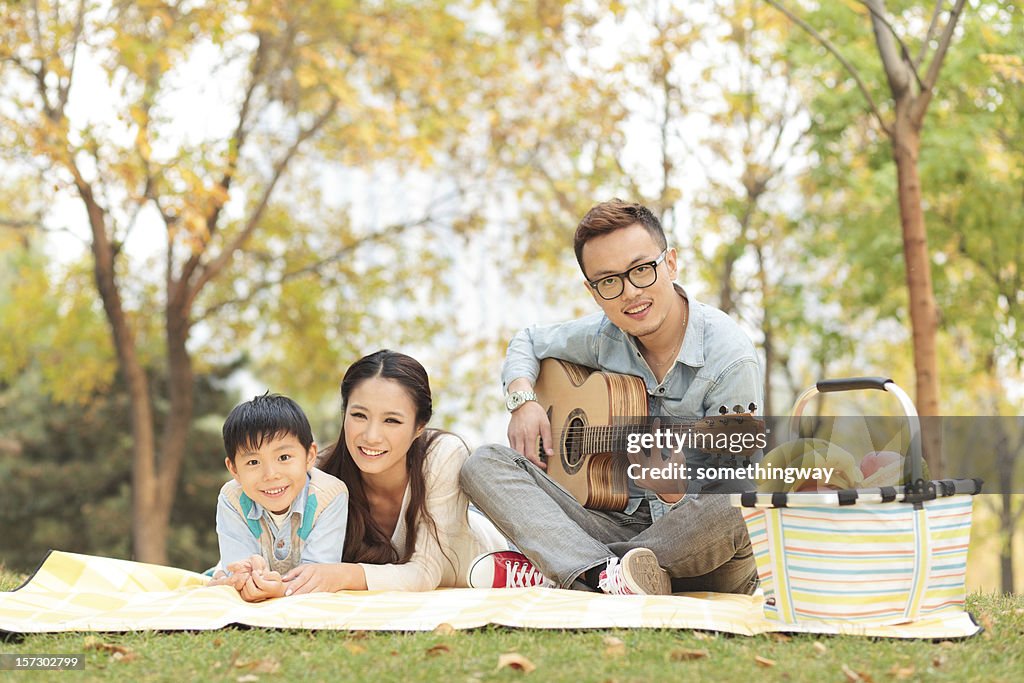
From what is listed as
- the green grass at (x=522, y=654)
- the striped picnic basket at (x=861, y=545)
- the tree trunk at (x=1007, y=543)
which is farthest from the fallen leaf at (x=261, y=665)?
the tree trunk at (x=1007, y=543)

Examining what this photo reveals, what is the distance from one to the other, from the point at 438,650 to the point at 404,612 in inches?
17.2

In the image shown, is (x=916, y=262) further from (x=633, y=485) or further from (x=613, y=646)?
(x=613, y=646)

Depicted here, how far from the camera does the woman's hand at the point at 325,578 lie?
3.38m

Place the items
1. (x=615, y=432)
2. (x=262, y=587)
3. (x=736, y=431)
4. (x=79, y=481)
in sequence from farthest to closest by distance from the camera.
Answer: (x=79, y=481), (x=615, y=432), (x=736, y=431), (x=262, y=587)

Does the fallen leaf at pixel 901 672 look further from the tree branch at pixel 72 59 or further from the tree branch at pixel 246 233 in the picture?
the tree branch at pixel 246 233

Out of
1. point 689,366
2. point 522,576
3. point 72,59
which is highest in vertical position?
point 72,59

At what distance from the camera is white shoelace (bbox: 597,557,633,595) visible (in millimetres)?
3332

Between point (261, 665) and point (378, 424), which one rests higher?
point (378, 424)

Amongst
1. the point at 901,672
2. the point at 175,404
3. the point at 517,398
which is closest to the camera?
the point at 901,672

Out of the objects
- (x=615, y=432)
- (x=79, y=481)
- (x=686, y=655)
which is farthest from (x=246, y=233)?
(x=686, y=655)

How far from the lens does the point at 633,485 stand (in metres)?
3.85

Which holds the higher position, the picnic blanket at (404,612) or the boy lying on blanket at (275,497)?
the boy lying on blanket at (275,497)

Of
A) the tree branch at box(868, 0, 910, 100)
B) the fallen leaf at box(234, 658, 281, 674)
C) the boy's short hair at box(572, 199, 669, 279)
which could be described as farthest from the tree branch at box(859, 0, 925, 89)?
the fallen leaf at box(234, 658, 281, 674)

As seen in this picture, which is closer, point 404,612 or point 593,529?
point 404,612
